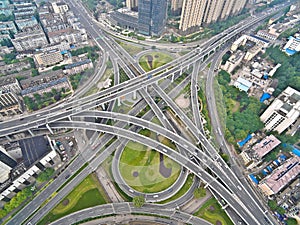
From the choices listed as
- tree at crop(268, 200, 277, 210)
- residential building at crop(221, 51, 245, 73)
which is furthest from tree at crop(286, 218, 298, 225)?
residential building at crop(221, 51, 245, 73)

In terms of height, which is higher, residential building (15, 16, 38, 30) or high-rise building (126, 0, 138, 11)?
high-rise building (126, 0, 138, 11)

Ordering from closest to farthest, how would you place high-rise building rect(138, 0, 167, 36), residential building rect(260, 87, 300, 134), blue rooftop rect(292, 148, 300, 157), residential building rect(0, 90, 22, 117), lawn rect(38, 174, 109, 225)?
lawn rect(38, 174, 109, 225)
blue rooftop rect(292, 148, 300, 157)
residential building rect(260, 87, 300, 134)
residential building rect(0, 90, 22, 117)
high-rise building rect(138, 0, 167, 36)

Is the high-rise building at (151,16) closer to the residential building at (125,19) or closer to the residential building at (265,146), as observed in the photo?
the residential building at (125,19)

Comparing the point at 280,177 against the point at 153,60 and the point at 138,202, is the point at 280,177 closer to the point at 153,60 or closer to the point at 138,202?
the point at 138,202

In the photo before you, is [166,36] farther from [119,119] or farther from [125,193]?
[125,193]

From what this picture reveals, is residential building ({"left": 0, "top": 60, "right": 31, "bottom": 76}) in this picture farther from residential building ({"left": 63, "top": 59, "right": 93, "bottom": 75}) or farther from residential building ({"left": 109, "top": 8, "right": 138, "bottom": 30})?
residential building ({"left": 109, "top": 8, "right": 138, "bottom": 30})

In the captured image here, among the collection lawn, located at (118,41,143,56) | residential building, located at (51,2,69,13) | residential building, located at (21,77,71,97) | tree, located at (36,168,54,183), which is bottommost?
tree, located at (36,168,54,183)

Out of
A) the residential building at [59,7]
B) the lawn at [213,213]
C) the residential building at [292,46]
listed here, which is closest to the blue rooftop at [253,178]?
the lawn at [213,213]
